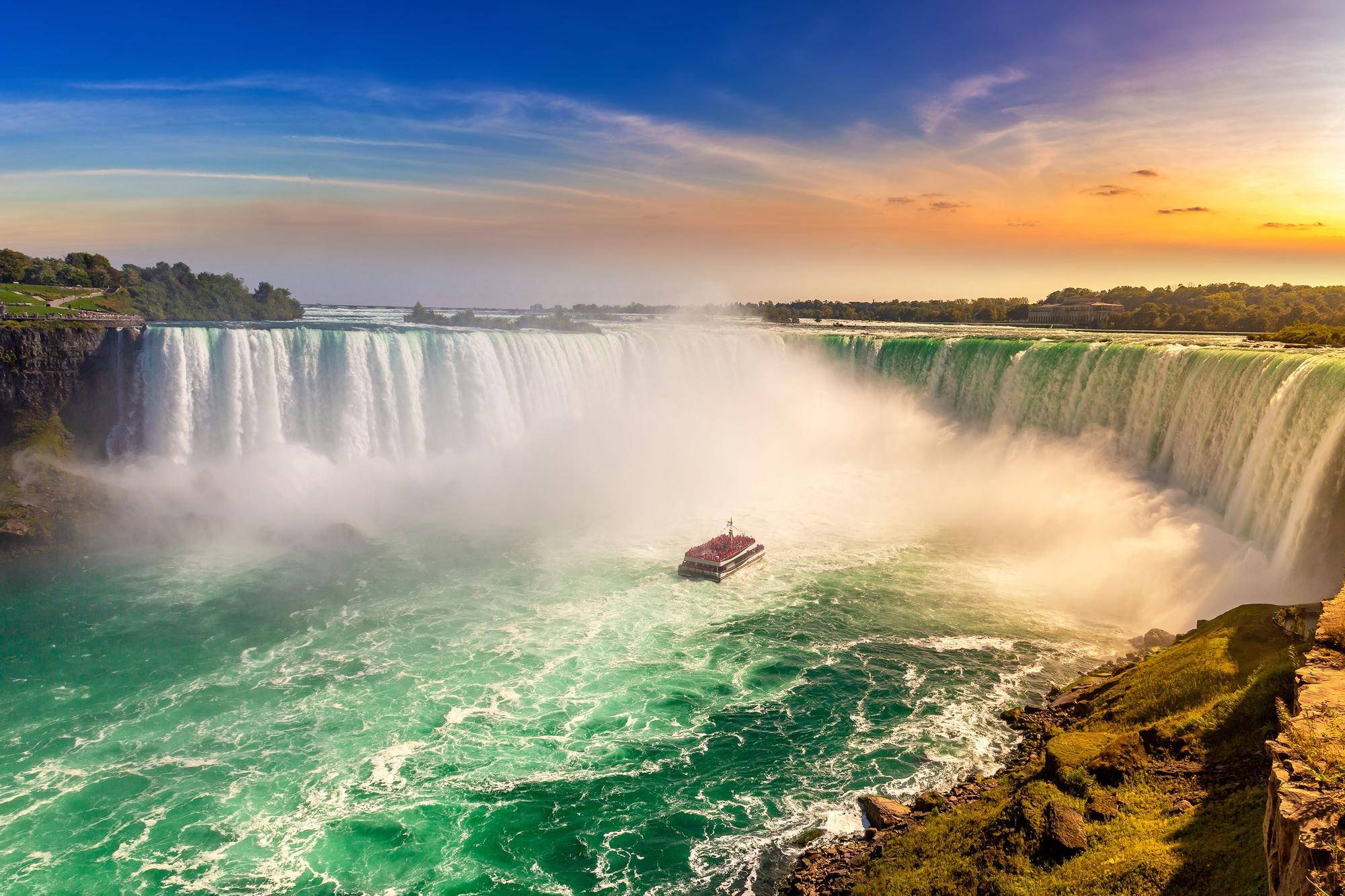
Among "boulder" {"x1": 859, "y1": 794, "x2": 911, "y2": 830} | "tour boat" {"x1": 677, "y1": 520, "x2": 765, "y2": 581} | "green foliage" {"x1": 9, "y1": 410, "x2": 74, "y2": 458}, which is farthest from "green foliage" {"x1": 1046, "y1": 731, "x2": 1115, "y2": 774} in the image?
"green foliage" {"x1": 9, "y1": 410, "x2": 74, "y2": 458}

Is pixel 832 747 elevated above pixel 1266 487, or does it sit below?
below

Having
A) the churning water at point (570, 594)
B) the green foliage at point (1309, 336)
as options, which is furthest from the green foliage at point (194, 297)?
the green foliage at point (1309, 336)

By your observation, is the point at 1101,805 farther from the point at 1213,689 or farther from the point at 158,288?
the point at 158,288

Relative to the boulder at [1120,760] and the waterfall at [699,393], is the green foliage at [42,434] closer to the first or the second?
the waterfall at [699,393]

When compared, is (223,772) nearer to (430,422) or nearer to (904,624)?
(904,624)

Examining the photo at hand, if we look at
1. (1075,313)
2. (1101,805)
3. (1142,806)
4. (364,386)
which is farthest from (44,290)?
(1075,313)

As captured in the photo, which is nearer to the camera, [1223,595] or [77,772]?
[77,772]

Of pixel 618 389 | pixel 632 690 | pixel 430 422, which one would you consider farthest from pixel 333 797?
pixel 618 389

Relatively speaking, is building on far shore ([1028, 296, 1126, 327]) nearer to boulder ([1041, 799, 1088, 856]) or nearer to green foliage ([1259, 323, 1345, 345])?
green foliage ([1259, 323, 1345, 345])
